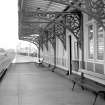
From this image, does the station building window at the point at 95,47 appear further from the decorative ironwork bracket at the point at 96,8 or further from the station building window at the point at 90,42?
the decorative ironwork bracket at the point at 96,8

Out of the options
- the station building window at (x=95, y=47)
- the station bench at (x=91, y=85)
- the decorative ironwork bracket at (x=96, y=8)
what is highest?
the decorative ironwork bracket at (x=96, y=8)

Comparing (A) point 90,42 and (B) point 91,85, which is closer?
(B) point 91,85

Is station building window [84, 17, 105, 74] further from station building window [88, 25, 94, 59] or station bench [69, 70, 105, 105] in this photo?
station bench [69, 70, 105, 105]

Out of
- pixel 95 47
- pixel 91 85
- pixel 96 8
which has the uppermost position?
pixel 96 8

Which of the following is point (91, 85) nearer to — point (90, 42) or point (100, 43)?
point (100, 43)

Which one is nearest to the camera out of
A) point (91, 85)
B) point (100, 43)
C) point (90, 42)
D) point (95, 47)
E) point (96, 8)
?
point (96, 8)

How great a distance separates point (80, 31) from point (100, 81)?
10.6ft

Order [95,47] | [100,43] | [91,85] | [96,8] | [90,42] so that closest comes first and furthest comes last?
1. [96,8]
2. [91,85]
3. [100,43]
4. [95,47]
5. [90,42]

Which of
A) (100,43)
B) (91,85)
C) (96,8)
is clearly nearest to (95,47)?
(100,43)

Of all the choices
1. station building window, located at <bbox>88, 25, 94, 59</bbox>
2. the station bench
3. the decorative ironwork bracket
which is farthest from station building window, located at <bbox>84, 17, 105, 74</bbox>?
the decorative ironwork bracket

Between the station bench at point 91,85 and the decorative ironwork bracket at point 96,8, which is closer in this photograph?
the station bench at point 91,85

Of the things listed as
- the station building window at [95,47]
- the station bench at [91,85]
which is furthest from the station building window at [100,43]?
the station bench at [91,85]

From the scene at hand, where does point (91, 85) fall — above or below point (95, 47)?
below

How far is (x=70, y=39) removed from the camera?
13.3 metres
